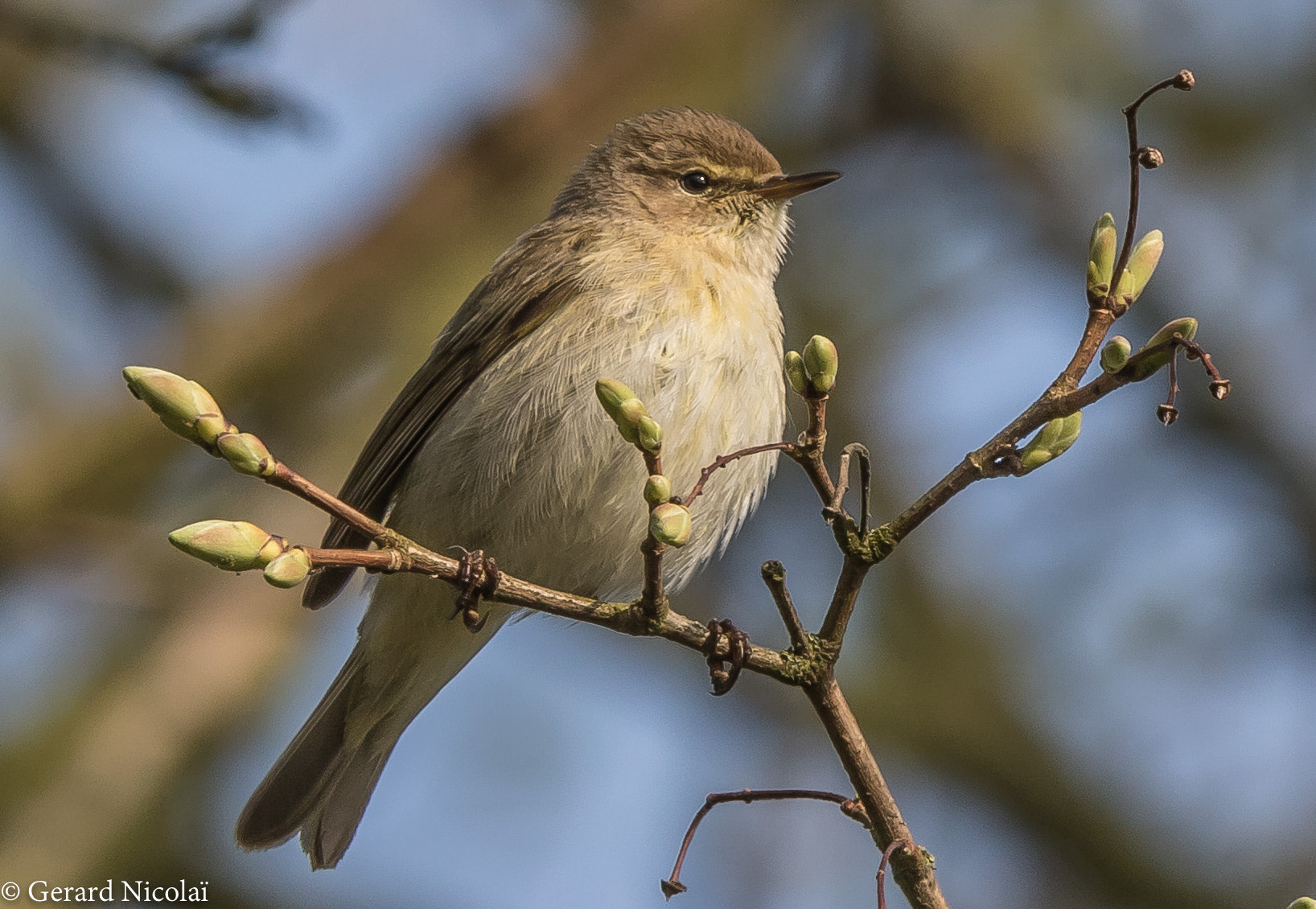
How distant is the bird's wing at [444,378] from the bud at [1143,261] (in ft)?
7.32

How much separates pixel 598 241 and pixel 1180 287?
308cm

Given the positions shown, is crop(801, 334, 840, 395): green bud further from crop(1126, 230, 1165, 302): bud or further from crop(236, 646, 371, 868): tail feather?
crop(236, 646, 371, 868): tail feather

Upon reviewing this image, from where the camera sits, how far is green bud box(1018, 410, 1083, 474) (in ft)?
7.22

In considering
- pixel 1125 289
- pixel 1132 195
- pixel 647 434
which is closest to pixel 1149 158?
pixel 1132 195

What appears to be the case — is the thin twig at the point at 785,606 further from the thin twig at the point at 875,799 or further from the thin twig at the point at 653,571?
the thin twig at the point at 653,571

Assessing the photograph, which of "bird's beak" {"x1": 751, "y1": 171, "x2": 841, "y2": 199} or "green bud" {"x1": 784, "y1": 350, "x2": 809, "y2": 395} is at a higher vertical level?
"bird's beak" {"x1": 751, "y1": 171, "x2": 841, "y2": 199}

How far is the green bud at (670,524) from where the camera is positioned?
6.97 feet

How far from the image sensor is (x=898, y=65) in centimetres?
703

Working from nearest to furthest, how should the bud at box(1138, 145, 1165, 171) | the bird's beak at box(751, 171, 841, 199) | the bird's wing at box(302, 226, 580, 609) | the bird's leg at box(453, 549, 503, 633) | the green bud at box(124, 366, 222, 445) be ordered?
1. the green bud at box(124, 366, 222, 445)
2. the bud at box(1138, 145, 1165, 171)
3. the bird's leg at box(453, 549, 503, 633)
4. the bird's wing at box(302, 226, 580, 609)
5. the bird's beak at box(751, 171, 841, 199)

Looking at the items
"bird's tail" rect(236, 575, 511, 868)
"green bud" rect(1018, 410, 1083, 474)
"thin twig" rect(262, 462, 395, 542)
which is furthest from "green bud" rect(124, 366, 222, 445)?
"bird's tail" rect(236, 575, 511, 868)

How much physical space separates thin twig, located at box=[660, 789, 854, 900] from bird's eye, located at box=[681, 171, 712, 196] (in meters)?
2.80

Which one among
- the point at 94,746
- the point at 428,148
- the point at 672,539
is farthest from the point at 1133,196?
the point at 428,148

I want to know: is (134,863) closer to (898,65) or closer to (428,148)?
(428,148)

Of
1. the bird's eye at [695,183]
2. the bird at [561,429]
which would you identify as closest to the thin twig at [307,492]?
the bird at [561,429]
